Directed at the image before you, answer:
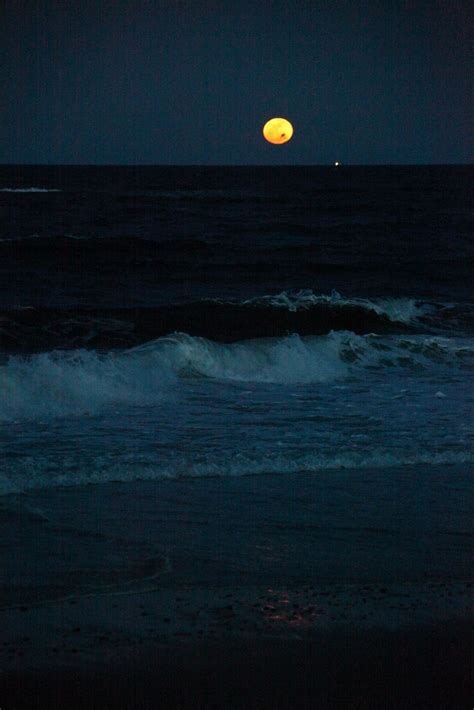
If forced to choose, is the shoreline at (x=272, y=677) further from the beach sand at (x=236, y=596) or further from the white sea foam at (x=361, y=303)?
the white sea foam at (x=361, y=303)

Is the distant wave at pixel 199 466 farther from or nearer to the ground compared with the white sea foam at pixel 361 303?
nearer to the ground

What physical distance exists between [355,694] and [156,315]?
1394 cm

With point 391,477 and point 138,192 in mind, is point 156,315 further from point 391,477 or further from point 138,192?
point 138,192

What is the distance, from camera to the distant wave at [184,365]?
32.9 feet

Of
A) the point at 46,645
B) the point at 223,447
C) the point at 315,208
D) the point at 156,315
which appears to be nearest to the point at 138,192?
the point at 315,208

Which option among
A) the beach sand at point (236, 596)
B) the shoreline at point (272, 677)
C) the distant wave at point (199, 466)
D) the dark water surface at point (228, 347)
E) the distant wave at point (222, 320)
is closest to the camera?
the shoreline at point (272, 677)

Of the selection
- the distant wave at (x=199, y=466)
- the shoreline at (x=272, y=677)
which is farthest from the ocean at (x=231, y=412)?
the shoreline at (x=272, y=677)

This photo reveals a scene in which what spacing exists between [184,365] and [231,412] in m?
2.61

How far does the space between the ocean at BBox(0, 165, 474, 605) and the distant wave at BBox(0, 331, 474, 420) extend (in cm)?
4

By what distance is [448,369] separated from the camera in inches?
498

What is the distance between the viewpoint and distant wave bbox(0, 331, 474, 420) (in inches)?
395

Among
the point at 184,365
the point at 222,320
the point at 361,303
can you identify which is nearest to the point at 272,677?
the point at 184,365

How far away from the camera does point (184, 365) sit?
12.1 meters

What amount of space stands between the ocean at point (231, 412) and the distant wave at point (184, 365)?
0.12 ft
